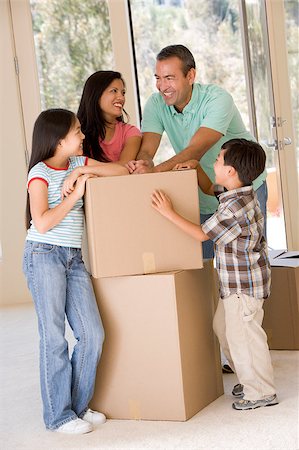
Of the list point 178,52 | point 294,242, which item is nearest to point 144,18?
point 294,242

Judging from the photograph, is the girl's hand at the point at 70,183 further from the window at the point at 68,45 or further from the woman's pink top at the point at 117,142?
the window at the point at 68,45

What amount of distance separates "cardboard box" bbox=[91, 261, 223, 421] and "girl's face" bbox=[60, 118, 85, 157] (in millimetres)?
428

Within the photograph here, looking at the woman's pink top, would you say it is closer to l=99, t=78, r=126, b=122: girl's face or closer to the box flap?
l=99, t=78, r=126, b=122: girl's face

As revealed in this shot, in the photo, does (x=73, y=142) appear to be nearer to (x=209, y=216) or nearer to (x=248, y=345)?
(x=209, y=216)

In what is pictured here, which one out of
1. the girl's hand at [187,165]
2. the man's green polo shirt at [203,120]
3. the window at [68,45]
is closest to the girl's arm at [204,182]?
the man's green polo shirt at [203,120]

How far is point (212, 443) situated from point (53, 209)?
860 mm

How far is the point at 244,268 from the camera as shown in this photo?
2.63 meters

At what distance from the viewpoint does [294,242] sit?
497 centimetres

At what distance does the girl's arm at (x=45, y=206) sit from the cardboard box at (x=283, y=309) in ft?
3.67

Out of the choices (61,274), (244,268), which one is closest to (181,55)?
(244,268)

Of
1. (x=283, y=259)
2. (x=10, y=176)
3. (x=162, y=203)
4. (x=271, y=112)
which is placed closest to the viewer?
(x=162, y=203)

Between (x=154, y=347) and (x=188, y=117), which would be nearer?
(x=154, y=347)

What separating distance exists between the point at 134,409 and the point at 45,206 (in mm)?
723

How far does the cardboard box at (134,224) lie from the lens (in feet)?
8.30
